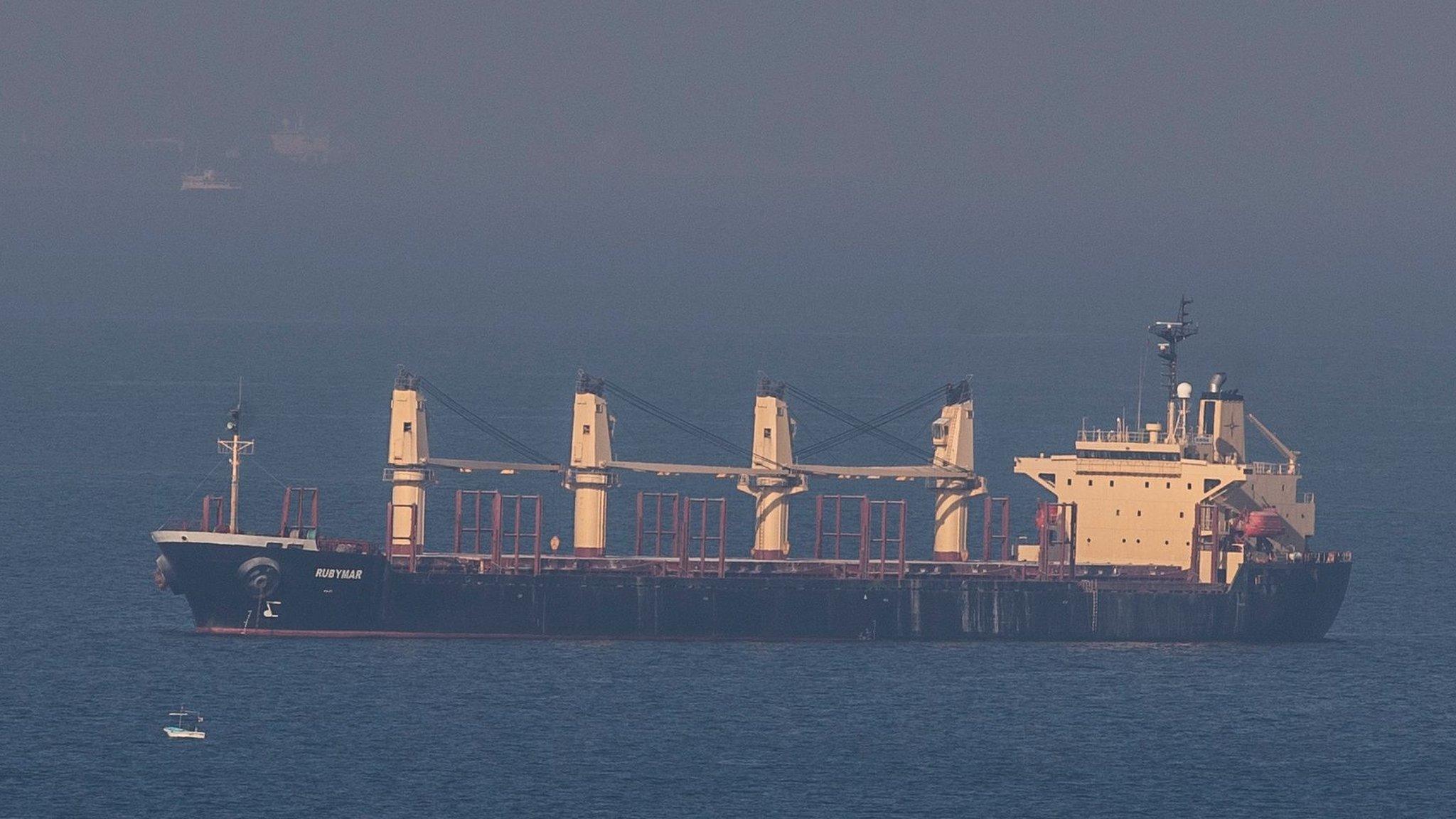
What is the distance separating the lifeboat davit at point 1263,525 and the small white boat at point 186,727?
142 feet

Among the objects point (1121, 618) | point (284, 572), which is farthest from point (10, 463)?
point (1121, 618)

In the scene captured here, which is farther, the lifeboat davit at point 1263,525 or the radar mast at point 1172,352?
Answer: the radar mast at point 1172,352

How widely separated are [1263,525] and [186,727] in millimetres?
44637

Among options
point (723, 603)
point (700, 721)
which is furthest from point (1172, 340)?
point (700, 721)

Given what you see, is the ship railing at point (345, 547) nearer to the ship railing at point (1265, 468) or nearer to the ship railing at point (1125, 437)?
the ship railing at point (1125, 437)

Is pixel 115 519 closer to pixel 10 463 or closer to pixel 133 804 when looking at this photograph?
pixel 10 463

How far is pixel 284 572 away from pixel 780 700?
1985 cm

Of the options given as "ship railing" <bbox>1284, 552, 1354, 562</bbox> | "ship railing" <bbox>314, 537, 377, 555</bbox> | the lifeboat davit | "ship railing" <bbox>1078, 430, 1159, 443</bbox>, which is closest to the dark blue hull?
"ship railing" <bbox>314, 537, 377, 555</bbox>

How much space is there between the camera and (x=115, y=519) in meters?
149

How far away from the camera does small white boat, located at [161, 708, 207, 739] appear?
320 feet

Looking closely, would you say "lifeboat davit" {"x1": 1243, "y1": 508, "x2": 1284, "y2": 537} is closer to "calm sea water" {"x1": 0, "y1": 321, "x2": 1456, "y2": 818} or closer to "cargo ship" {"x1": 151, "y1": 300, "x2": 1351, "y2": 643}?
"cargo ship" {"x1": 151, "y1": 300, "x2": 1351, "y2": 643}

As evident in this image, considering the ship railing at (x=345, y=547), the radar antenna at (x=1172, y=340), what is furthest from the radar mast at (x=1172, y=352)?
the ship railing at (x=345, y=547)

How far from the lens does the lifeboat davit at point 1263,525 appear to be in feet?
404

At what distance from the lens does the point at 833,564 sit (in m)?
122
